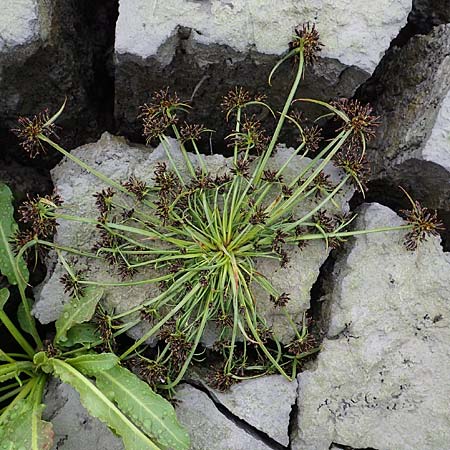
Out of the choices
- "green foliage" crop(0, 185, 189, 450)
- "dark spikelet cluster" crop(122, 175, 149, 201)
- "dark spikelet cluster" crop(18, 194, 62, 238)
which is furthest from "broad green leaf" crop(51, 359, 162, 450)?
"dark spikelet cluster" crop(122, 175, 149, 201)

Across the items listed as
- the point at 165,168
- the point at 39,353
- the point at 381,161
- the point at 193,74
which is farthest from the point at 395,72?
the point at 39,353

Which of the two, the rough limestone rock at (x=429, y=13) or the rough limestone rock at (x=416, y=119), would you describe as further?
the rough limestone rock at (x=429, y=13)

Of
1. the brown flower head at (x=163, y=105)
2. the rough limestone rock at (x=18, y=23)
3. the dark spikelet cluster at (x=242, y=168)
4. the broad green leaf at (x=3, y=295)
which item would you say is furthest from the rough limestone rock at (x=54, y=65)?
the dark spikelet cluster at (x=242, y=168)

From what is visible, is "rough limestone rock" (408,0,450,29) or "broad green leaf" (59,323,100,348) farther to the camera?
"rough limestone rock" (408,0,450,29)

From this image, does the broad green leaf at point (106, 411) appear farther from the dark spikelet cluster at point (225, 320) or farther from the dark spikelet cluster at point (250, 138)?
the dark spikelet cluster at point (250, 138)

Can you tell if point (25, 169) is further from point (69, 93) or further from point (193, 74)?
point (193, 74)

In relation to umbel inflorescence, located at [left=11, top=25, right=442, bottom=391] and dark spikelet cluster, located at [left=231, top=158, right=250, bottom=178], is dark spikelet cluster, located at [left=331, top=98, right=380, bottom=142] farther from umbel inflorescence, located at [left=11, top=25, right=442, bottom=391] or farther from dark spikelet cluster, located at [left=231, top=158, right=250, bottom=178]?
dark spikelet cluster, located at [left=231, top=158, right=250, bottom=178]

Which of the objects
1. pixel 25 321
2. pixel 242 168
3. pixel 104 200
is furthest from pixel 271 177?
pixel 25 321
